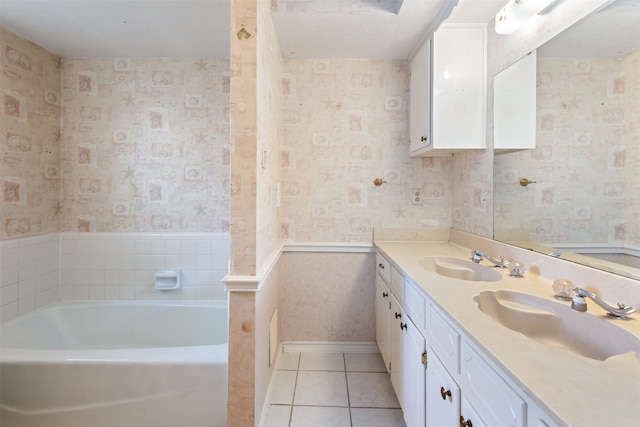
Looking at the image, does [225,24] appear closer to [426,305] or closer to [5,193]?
[5,193]

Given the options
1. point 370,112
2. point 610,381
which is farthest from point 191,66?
point 610,381

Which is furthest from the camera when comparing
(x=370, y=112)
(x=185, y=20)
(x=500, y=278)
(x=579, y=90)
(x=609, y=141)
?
(x=370, y=112)

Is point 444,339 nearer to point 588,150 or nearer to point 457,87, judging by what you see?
point 588,150

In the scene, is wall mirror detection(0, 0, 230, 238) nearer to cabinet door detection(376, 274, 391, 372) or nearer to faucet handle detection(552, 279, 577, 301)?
cabinet door detection(376, 274, 391, 372)

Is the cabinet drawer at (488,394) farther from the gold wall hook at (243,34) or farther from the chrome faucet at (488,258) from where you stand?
the gold wall hook at (243,34)

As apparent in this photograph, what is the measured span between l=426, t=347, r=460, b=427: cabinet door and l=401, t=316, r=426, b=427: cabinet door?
68 millimetres

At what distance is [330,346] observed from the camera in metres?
2.23

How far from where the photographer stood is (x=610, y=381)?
1.75 ft

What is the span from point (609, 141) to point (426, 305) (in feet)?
2.86

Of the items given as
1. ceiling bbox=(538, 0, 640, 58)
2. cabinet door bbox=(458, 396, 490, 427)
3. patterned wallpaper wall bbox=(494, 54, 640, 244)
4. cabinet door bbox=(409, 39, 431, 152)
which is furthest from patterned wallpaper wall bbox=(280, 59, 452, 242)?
cabinet door bbox=(458, 396, 490, 427)

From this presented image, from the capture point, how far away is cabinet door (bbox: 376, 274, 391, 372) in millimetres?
1786

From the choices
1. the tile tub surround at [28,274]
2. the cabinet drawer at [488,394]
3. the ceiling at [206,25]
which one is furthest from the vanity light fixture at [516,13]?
the tile tub surround at [28,274]

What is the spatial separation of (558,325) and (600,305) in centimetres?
14

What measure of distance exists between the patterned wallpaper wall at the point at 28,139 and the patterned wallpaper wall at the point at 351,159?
1799mm
